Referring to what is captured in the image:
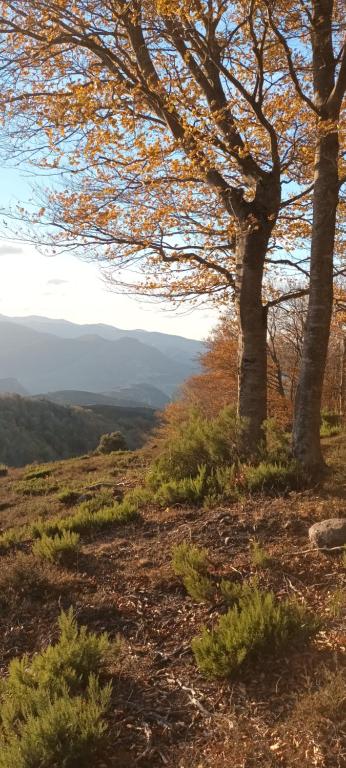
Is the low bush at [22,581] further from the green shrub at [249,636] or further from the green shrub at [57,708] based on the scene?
the green shrub at [249,636]

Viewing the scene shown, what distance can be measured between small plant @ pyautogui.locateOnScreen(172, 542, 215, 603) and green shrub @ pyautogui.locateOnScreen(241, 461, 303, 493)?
1.64m

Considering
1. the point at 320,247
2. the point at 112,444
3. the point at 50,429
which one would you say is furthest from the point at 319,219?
the point at 50,429

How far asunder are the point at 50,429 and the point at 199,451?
78671 millimetres

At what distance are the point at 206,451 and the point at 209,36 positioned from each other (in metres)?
5.44

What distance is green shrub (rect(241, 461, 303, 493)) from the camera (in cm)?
598

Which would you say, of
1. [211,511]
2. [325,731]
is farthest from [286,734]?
[211,511]

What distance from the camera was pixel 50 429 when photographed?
83.1 metres

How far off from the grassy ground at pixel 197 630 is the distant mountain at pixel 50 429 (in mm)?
63389

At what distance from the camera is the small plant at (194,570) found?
383 centimetres

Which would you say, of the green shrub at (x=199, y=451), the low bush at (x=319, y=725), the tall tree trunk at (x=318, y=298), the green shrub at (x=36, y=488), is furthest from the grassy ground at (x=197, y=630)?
the green shrub at (x=36, y=488)

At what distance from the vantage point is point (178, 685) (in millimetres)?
2979

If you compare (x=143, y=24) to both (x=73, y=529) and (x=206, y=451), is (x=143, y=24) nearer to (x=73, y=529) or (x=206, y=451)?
(x=206, y=451)

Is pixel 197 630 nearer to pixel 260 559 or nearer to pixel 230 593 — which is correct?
pixel 230 593

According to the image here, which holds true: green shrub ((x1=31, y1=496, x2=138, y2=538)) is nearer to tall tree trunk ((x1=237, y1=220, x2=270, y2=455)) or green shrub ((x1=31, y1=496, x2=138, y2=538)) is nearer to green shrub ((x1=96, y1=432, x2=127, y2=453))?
tall tree trunk ((x1=237, y1=220, x2=270, y2=455))
